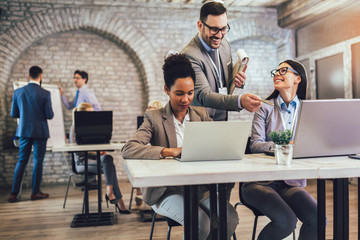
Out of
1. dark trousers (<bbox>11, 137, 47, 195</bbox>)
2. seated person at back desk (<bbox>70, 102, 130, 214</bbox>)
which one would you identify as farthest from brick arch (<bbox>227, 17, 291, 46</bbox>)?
dark trousers (<bbox>11, 137, 47, 195</bbox>)

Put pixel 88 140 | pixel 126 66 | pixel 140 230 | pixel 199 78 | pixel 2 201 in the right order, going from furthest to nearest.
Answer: pixel 126 66 → pixel 2 201 → pixel 88 140 → pixel 140 230 → pixel 199 78

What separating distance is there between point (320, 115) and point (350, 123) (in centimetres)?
18

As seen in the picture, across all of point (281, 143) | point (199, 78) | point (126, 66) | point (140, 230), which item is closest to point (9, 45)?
point (126, 66)

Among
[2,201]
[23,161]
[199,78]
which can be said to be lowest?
[2,201]

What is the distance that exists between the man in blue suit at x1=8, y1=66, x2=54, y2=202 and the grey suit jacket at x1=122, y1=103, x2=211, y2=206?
332 cm

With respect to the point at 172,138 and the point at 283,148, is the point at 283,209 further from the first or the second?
the point at 172,138

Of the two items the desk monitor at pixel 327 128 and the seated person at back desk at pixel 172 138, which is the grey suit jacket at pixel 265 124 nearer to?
the seated person at back desk at pixel 172 138

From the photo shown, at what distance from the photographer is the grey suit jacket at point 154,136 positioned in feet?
5.83

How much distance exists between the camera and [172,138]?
6.47ft

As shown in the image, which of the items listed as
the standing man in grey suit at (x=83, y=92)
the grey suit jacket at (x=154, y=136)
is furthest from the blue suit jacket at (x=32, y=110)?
the grey suit jacket at (x=154, y=136)

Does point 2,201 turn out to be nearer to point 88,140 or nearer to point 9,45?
point 88,140

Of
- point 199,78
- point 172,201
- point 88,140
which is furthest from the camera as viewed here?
point 88,140

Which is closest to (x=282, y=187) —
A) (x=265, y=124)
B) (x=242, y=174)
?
(x=265, y=124)

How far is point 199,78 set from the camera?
223 centimetres
